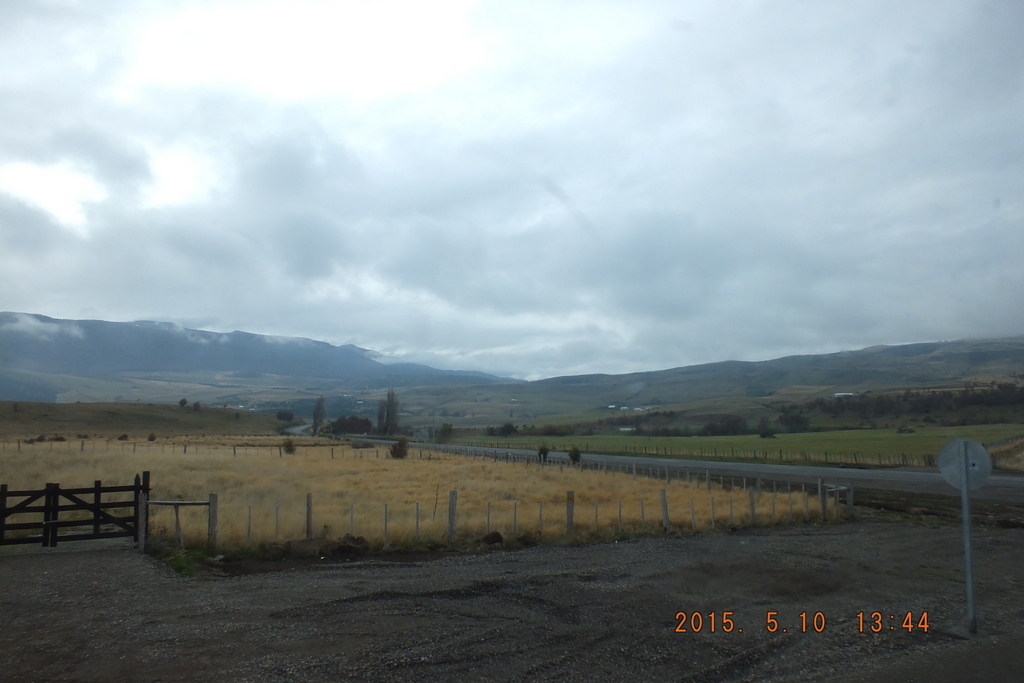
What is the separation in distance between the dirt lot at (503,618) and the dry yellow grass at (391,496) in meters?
3.65

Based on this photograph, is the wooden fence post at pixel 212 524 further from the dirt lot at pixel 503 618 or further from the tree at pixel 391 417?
the tree at pixel 391 417

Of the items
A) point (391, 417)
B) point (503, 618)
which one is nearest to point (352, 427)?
point (391, 417)

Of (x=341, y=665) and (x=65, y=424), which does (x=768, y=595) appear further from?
(x=65, y=424)

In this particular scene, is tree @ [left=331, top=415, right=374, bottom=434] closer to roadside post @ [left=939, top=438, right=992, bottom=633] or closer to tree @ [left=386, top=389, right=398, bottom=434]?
tree @ [left=386, top=389, right=398, bottom=434]

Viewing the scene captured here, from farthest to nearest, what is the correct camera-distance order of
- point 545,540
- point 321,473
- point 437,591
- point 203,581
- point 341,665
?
A: point 321,473
point 545,540
point 203,581
point 437,591
point 341,665

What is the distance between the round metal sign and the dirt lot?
2.35 m

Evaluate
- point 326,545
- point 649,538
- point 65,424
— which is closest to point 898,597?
point 649,538

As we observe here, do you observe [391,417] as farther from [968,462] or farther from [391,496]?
[968,462]

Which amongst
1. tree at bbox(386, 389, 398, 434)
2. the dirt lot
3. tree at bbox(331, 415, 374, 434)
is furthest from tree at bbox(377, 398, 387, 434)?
the dirt lot

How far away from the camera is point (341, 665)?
8172 millimetres

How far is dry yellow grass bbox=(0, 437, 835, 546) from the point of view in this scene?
63.7 ft

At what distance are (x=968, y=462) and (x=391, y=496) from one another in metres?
21.7

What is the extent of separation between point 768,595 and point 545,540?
24.8 feet

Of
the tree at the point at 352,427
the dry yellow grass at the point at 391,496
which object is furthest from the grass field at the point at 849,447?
the tree at the point at 352,427
